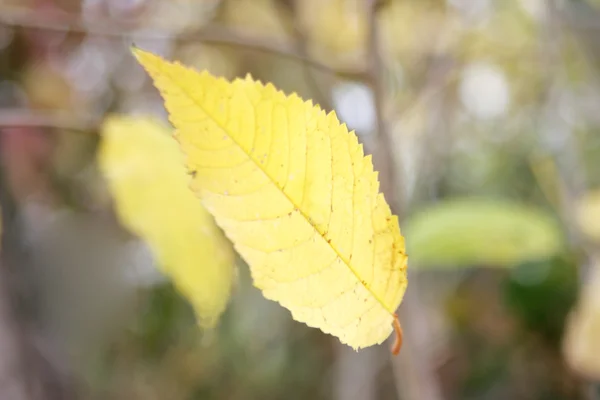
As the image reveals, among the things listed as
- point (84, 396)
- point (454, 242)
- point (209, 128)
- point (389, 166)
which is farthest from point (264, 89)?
point (84, 396)

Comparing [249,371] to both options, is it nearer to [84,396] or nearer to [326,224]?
[84,396]

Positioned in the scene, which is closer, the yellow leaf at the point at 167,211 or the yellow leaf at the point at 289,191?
the yellow leaf at the point at 289,191

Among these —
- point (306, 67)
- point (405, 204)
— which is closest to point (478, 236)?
point (405, 204)

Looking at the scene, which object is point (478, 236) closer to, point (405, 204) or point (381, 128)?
point (405, 204)

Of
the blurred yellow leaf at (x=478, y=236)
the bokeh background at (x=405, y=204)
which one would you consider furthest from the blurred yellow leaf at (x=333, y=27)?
the blurred yellow leaf at (x=478, y=236)

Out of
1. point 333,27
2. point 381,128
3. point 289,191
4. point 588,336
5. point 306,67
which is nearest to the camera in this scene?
point 289,191

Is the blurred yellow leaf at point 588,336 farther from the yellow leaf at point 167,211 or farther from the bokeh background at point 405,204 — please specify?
the yellow leaf at point 167,211

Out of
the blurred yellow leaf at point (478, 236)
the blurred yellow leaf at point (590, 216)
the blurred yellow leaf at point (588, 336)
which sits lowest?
the blurred yellow leaf at point (588, 336)
